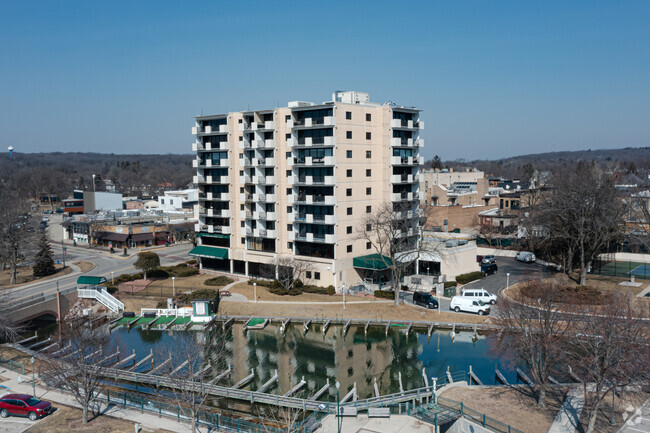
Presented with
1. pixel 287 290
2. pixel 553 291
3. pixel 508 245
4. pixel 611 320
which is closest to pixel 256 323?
pixel 287 290

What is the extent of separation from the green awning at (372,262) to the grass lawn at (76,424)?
3462cm

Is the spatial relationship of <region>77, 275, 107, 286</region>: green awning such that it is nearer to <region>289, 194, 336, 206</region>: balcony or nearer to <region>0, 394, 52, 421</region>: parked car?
<region>289, 194, 336, 206</region>: balcony

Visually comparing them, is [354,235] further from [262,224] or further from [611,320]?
[611,320]

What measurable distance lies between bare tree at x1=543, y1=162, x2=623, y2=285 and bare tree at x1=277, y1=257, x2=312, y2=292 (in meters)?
29.9

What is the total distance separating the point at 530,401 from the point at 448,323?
1770 centimetres

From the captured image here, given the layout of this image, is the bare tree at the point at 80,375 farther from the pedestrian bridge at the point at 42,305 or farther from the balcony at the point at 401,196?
the balcony at the point at 401,196

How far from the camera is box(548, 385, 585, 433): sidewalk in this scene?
1101 inches

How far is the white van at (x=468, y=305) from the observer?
1988 inches

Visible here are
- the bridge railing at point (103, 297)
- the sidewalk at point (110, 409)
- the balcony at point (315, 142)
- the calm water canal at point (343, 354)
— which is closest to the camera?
the sidewalk at point (110, 409)

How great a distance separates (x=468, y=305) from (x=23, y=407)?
3795 cm

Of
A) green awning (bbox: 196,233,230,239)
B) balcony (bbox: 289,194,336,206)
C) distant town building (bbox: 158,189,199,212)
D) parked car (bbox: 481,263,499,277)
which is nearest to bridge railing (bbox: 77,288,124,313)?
green awning (bbox: 196,233,230,239)

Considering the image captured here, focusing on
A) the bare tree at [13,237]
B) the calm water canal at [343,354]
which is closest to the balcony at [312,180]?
the calm water canal at [343,354]

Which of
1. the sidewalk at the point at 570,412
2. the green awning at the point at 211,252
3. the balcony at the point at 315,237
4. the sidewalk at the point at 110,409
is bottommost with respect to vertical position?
the sidewalk at the point at 110,409

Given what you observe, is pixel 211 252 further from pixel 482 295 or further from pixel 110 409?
pixel 110 409
